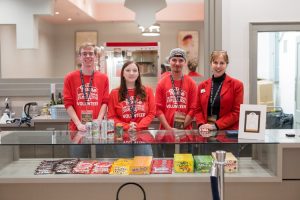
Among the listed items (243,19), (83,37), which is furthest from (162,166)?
(83,37)

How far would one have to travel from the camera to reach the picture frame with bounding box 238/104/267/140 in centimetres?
214

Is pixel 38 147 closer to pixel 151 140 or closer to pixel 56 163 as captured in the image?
pixel 56 163

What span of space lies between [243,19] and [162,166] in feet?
10.1

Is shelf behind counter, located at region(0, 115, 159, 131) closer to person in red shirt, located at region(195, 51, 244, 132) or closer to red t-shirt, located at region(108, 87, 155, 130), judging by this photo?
red t-shirt, located at region(108, 87, 155, 130)

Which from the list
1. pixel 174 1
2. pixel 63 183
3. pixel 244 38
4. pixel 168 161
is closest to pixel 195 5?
pixel 174 1

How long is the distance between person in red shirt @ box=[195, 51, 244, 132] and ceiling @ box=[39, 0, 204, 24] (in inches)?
84.6

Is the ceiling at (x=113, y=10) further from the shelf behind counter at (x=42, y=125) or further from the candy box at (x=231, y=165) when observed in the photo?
the candy box at (x=231, y=165)

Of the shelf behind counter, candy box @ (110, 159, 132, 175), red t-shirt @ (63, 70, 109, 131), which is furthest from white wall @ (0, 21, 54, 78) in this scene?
candy box @ (110, 159, 132, 175)

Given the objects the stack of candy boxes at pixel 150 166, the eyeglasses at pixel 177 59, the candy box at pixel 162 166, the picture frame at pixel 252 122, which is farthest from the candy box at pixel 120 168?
the eyeglasses at pixel 177 59

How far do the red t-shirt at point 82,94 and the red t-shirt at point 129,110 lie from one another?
109 millimetres

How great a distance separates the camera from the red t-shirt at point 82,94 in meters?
3.39

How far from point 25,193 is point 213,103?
176 centimetres

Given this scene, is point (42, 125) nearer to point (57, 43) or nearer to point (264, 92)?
point (264, 92)

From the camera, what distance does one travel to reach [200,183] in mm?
2141
